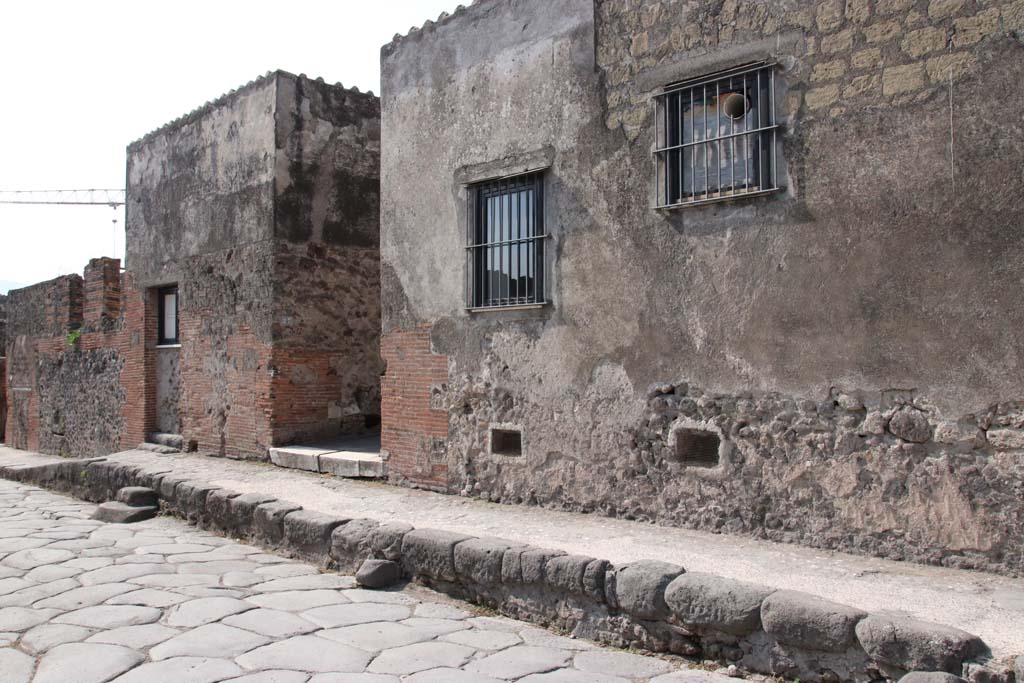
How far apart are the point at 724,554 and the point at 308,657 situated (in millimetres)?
2610

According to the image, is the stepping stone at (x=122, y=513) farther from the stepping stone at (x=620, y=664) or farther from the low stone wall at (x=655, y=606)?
the stepping stone at (x=620, y=664)

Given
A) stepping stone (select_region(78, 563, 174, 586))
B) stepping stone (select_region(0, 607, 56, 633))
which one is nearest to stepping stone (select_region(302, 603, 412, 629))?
stepping stone (select_region(0, 607, 56, 633))

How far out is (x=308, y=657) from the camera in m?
4.19

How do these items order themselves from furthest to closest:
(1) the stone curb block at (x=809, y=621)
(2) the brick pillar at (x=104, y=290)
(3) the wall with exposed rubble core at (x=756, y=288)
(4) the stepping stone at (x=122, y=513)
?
(2) the brick pillar at (x=104, y=290)
(4) the stepping stone at (x=122, y=513)
(3) the wall with exposed rubble core at (x=756, y=288)
(1) the stone curb block at (x=809, y=621)

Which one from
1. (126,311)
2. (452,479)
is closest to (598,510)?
(452,479)

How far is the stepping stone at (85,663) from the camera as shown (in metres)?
3.93

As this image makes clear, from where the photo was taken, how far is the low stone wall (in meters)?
3.57

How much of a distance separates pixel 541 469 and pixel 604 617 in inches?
98.1

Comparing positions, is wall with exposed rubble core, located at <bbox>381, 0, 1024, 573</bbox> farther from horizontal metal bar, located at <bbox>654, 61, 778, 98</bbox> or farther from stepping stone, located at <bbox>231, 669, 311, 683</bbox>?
stepping stone, located at <bbox>231, 669, 311, 683</bbox>

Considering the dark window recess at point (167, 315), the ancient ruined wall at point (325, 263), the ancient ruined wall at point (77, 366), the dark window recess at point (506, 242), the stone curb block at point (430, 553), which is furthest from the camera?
the ancient ruined wall at point (77, 366)

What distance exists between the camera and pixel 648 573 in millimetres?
4492

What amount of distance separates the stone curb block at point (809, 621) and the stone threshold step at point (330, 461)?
527 cm

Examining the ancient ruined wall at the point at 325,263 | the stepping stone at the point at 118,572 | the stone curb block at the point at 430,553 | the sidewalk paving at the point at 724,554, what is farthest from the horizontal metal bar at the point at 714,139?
the ancient ruined wall at the point at 325,263

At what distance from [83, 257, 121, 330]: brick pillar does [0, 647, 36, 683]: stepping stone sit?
409 inches
